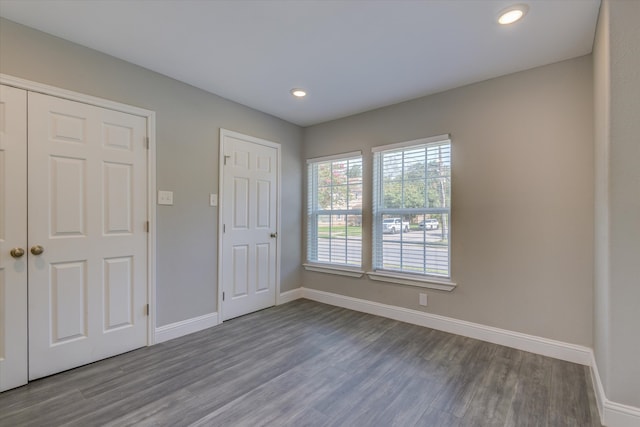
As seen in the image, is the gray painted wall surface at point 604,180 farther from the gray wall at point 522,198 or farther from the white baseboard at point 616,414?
the gray wall at point 522,198

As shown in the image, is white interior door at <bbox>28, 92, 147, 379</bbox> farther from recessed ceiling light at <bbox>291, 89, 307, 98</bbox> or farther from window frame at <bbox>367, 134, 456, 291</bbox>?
window frame at <bbox>367, 134, 456, 291</bbox>

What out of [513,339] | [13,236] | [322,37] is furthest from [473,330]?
[13,236]

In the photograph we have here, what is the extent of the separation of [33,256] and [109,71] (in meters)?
1.55

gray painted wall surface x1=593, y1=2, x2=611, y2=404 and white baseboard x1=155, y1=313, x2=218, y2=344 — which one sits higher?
gray painted wall surface x1=593, y1=2, x2=611, y2=404

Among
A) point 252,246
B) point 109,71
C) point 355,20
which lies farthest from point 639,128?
point 109,71

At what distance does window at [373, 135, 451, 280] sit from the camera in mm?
3076

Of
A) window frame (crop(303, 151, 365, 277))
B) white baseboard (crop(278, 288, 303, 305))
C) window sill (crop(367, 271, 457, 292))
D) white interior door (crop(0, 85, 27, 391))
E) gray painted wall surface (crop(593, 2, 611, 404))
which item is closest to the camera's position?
gray painted wall surface (crop(593, 2, 611, 404))

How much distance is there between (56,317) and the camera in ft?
7.16

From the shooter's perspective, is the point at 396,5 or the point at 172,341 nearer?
the point at 396,5

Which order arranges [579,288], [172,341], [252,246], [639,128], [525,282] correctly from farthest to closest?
[252,246] → [172,341] → [525,282] → [579,288] → [639,128]

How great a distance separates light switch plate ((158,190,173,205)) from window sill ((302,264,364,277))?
2075 millimetres

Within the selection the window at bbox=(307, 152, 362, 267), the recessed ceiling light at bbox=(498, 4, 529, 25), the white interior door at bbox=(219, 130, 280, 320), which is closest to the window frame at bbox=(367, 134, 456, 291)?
the window at bbox=(307, 152, 362, 267)

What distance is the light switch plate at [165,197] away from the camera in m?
2.76

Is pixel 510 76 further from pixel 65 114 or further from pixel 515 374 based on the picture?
pixel 65 114
